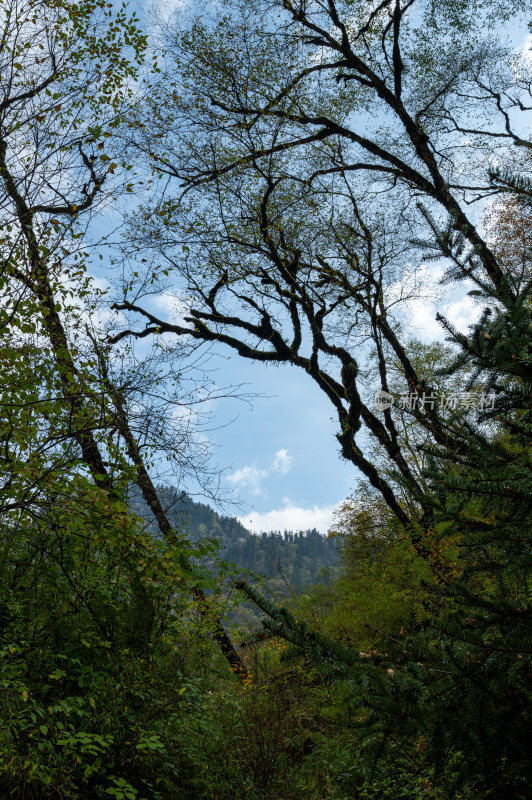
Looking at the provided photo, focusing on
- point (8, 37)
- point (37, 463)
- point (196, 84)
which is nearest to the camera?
point (37, 463)

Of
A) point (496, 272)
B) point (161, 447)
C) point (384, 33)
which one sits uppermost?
point (384, 33)

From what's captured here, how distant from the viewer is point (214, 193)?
10406mm

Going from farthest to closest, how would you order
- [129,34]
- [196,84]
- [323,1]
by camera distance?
[323,1]
[196,84]
[129,34]

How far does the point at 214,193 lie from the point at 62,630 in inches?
340

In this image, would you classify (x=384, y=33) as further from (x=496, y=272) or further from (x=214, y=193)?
(x=496, y=272)

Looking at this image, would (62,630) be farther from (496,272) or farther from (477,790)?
(496,272)

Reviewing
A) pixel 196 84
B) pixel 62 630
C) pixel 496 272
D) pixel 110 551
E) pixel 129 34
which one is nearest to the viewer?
pixel 62 630

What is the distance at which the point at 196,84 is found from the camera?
10172mm

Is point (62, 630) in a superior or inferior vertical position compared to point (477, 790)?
superior

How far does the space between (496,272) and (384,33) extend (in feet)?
20.8

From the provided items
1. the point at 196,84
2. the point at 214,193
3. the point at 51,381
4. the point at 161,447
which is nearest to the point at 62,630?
the point at 51,381

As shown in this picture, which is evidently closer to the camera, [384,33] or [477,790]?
[477,790]

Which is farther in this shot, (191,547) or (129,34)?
(129,34)

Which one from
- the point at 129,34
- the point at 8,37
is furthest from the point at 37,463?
the point at 129,34
